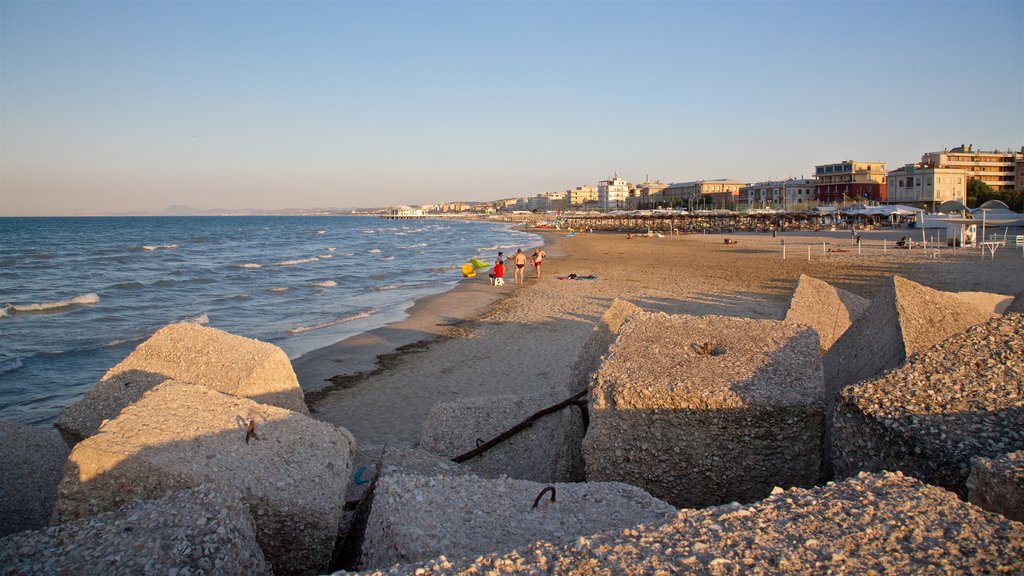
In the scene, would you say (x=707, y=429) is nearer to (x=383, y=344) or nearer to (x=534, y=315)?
(x=383, y=344)

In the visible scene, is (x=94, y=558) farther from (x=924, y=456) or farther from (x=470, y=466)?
(x=924, y=456)

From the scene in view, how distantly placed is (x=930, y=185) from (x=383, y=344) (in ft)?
273

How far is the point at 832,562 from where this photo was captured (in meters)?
1.97

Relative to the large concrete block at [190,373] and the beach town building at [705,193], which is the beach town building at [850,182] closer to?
the beach town building at [705,193]

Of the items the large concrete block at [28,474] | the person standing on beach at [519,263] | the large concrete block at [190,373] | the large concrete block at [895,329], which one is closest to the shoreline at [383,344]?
the person standing on beach at [519,263]

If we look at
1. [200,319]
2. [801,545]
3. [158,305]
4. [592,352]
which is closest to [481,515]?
[801,545]

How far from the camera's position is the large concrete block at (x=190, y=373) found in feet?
15.6

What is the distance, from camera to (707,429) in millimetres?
3520

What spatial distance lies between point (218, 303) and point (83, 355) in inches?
320

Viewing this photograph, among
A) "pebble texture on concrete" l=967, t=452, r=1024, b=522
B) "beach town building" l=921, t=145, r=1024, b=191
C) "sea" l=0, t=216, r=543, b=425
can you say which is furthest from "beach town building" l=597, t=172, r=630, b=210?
"pebble texture on concrete" l=967, t=452, r=1024, b=522

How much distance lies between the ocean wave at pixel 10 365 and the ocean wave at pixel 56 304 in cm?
853

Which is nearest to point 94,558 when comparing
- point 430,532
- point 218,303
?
point 430,532

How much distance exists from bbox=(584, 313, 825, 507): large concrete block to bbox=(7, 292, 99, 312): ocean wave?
73.8 feet

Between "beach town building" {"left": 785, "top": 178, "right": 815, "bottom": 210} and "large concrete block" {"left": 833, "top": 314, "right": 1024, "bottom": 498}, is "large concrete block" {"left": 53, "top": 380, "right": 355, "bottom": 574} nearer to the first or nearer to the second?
"large concrete block" {"left": 833, "top": 314, "right": 1024, "bottom": 498}
